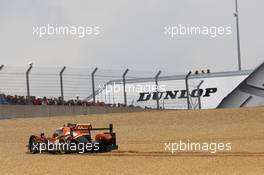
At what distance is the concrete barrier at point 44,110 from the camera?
90.7 feet

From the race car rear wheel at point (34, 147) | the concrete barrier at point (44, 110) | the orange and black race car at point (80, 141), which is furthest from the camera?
the concrete barrier at point (44, 110)

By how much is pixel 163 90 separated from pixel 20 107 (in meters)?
10.6

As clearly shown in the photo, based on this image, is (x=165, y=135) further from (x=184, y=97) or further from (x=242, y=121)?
(x=184, y=97)

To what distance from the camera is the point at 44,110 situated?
95.3 feet

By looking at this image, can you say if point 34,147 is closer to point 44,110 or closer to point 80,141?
point 80,141

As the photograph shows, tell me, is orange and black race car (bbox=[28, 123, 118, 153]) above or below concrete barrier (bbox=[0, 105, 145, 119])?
below

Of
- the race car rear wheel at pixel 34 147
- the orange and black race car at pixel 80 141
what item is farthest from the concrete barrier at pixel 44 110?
the orange and black race car at pixel 80 141

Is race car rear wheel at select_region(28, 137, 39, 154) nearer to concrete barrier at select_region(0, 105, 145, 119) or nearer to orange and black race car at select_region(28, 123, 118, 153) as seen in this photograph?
orange and black race car at select_region(28, 123, 118, 153)

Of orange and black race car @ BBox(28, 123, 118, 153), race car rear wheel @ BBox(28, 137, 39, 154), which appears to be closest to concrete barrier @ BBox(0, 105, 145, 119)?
race car rear wheel @ BBox(28, 137, 39, 154)

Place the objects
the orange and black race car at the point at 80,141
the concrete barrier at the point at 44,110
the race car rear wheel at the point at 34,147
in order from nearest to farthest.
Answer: the orange and black race car at the point at 80,141, the race car rear wheel at the point at 34,147, the concrete barrier at the point at 44,110

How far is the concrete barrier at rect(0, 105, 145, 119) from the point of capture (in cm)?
2766

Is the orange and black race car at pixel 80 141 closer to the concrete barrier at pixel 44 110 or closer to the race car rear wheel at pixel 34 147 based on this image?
the race car rear wheel at pixel 34 147

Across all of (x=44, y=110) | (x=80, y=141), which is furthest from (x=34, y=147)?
(x=44, y=110)

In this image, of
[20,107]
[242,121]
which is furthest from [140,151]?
[20,107]
